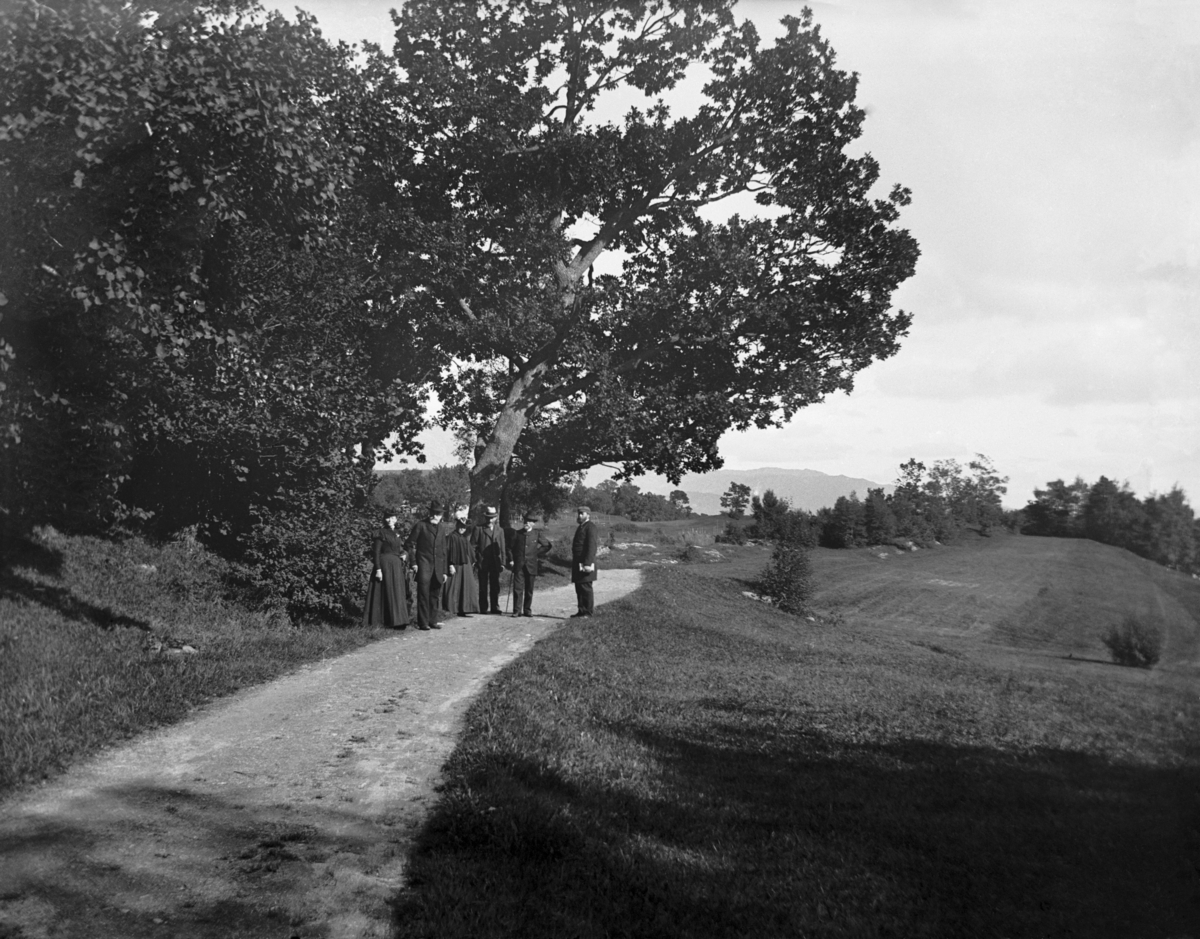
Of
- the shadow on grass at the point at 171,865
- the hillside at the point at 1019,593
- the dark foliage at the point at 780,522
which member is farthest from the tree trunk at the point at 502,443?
the dark foliage at the point at 780,522

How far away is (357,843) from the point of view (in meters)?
5.45

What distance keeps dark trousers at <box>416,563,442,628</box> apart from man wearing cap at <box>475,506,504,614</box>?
9.51 ft

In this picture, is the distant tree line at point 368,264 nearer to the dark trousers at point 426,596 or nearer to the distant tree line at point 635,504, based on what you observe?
the dark trousers at point 426,596

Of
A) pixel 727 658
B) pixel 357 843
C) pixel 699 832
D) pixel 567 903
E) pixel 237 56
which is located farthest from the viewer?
pixel 727 658

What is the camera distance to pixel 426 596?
16109 millimetres

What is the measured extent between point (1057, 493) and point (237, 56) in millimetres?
9562

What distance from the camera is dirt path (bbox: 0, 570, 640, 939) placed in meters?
4.37

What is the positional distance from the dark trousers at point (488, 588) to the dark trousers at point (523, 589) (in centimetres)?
49

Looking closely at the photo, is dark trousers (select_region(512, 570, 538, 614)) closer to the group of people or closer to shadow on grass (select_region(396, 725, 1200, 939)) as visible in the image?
the group of people

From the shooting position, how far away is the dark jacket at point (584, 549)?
58.4 feet

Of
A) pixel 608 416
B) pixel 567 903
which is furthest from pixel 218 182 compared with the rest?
pixel 608 416

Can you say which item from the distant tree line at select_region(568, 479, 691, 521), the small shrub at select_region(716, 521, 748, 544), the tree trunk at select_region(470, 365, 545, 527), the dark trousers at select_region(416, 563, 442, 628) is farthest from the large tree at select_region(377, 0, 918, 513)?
the distant tree line at select_region(568, 479, 691, 521)

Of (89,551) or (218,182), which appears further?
(89,551)

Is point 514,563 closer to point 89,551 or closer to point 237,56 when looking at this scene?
point 89,551
